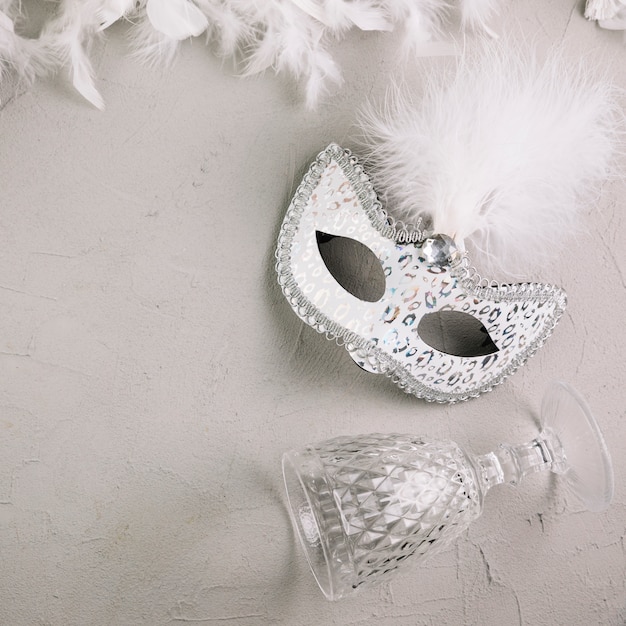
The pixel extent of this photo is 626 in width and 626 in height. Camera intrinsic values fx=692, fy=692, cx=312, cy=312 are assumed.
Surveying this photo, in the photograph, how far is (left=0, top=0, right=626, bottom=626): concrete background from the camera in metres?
0.69

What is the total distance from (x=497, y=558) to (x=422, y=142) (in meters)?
0.48

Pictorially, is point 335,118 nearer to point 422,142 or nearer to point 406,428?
point 422,142

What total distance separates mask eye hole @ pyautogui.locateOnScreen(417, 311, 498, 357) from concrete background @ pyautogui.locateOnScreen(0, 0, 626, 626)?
0.07m

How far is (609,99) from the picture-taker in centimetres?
79

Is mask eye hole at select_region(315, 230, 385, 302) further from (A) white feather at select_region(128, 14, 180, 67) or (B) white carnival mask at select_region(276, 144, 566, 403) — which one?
(A) white feather at select_region(128, 14, 180, 67)

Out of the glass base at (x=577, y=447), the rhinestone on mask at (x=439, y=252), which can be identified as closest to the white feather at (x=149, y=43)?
the rhinestone on mask at (x=439, y=252)

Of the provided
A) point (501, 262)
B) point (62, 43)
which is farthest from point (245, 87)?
point (501, 262)

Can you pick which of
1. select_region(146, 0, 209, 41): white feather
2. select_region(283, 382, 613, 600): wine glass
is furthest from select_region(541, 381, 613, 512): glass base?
select_region(146, 0, 209, 41): white feather

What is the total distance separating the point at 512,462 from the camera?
748 millimetres

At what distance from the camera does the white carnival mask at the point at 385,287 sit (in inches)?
27.7

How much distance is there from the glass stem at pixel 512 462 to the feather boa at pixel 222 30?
1.43 ft

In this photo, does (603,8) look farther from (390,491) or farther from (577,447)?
(390,491)

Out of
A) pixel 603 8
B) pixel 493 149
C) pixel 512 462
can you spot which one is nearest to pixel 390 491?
pixel 512 462

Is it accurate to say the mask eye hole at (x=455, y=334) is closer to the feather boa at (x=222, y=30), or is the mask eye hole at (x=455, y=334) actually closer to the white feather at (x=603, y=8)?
the feather boa at (x=222, y=30)
